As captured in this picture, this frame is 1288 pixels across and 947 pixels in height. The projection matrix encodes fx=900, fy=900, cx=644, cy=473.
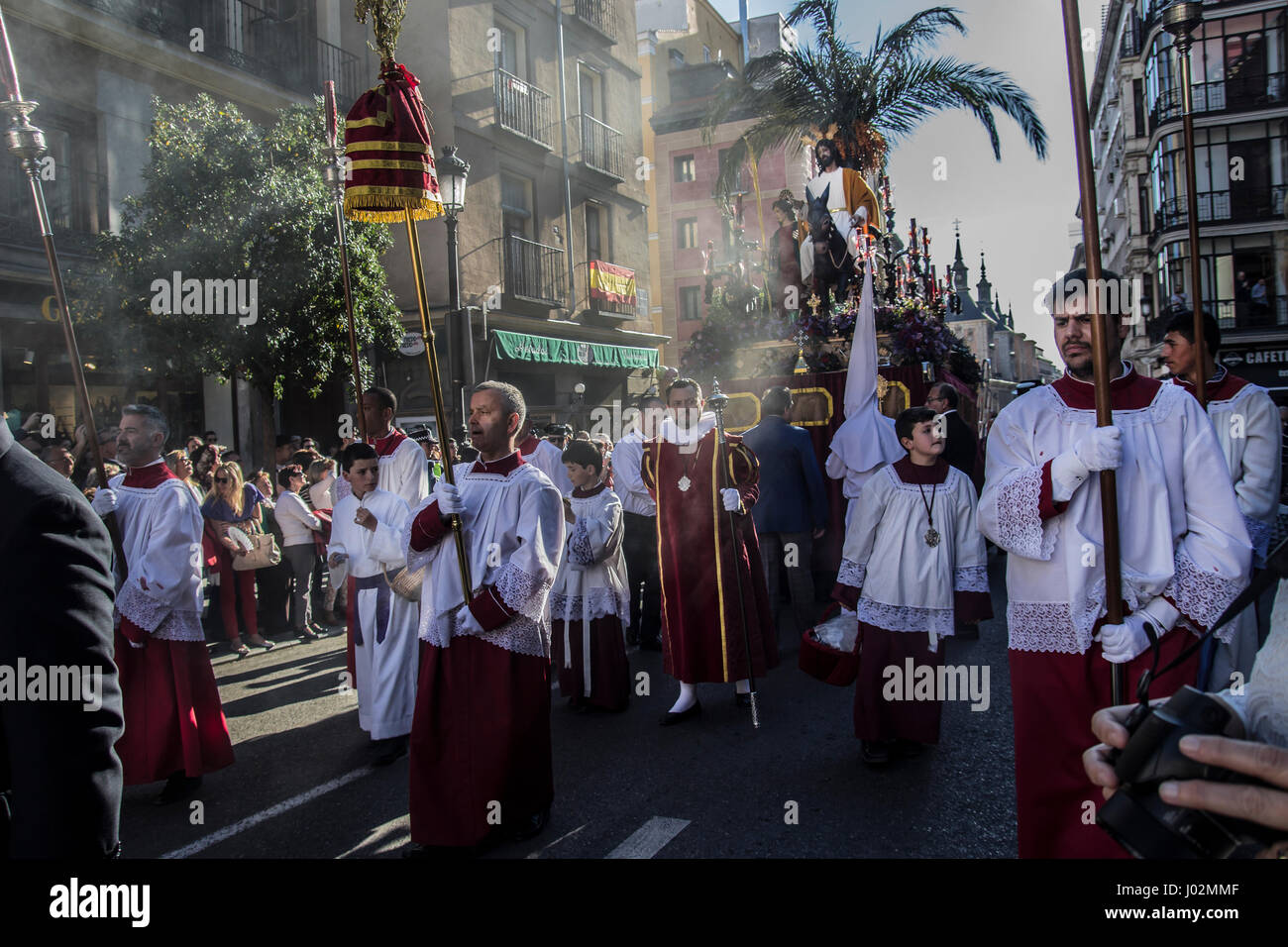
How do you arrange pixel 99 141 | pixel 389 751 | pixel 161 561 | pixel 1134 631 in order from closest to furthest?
pixel 1134 631, pixel 161 561, pixel 389 751, pixel 99 141

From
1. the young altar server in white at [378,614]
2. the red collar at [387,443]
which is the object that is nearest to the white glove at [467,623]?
the young altar server in white at [378,614]

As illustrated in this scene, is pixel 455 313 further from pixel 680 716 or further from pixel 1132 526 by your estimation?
pixel 1132 526

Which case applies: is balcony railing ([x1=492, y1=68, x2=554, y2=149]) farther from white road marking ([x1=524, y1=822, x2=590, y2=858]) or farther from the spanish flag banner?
white road marking ([x1=524, y1=822, x2=590, y2=858])

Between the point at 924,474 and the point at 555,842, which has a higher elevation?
the point at 924,474

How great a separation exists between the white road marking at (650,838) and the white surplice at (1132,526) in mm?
1658

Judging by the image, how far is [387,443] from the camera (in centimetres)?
568

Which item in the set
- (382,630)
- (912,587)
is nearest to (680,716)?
(912,587)

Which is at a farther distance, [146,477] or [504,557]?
[146,477]

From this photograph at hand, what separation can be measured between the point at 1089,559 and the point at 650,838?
207 centimetres

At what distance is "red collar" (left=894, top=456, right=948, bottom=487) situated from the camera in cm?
468

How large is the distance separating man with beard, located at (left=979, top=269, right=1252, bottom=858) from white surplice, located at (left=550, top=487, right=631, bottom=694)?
3.26 m

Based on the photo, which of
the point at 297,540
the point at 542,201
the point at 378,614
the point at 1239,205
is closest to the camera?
the point at 378,614

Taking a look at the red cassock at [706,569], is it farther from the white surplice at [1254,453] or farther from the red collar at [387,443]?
the white surplice at [1254,453]
